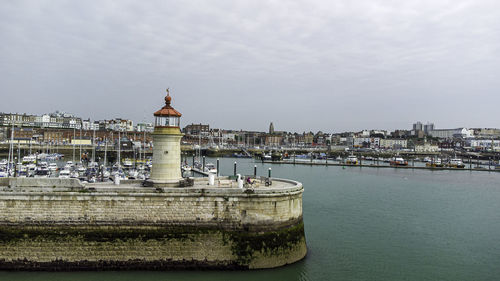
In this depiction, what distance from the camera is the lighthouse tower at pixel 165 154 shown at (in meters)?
14.3

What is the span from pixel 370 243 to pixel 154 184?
11.8 metres

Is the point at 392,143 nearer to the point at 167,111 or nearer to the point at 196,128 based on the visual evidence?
the point at 196,128

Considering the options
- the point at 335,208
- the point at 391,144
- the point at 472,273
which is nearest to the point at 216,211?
the point at 472,273

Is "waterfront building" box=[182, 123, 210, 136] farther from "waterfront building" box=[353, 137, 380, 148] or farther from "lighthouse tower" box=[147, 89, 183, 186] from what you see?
"lighthouse tower" box=[147, 89, 183, 186]

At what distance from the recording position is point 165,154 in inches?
571

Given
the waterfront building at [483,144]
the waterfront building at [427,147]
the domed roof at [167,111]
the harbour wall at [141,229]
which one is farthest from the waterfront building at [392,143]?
the harbour wall at [141,229]

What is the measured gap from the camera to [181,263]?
1265cm

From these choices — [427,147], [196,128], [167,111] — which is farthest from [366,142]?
[167,111]

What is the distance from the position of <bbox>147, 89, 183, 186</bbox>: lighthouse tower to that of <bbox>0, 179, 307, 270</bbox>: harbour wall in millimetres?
1500

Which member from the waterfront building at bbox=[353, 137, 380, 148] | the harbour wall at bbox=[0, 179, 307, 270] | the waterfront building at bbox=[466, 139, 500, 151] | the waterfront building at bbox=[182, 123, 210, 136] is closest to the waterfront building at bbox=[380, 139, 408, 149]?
the waterfront building at bbox=[353, 137, 380, 148]

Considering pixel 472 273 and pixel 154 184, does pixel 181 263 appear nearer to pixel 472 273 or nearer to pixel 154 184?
pixel 154 184

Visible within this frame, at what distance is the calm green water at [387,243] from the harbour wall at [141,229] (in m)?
0.50

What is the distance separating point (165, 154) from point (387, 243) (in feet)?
41.6

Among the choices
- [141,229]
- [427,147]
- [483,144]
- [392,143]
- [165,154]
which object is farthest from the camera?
[392,143]
